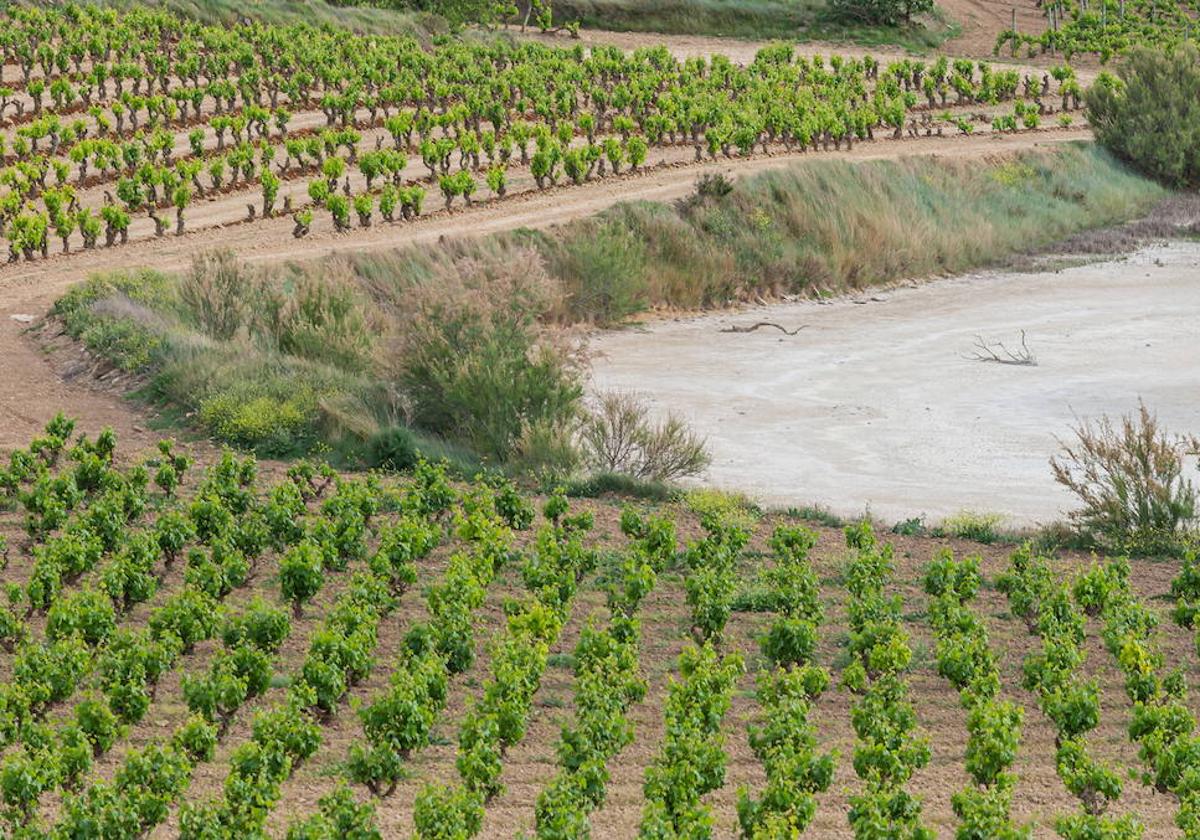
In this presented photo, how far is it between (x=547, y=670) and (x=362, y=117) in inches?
1071

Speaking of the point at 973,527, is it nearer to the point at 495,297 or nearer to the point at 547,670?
the point at 547,670

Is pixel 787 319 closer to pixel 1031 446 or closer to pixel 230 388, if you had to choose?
pixel 1031 446

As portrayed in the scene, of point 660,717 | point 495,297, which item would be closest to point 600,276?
point 495,297

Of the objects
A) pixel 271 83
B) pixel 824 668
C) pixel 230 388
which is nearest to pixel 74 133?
pixel 271 83

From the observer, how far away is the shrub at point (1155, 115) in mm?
40875

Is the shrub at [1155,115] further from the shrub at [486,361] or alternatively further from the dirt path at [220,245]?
the shrub at [486,361]

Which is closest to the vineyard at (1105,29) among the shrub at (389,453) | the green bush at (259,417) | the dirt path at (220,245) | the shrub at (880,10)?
the shrub at (880,10)

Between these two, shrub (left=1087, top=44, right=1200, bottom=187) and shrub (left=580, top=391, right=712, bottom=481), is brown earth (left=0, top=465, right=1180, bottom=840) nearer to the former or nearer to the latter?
shrub (left=580, top=391, right=712, bottom=481)

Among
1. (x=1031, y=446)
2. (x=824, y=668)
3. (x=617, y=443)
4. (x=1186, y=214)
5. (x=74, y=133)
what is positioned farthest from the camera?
(x=1186, y=214)

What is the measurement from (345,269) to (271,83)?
50.5ft

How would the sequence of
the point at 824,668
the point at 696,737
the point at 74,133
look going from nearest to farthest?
the point at 696,737 < the point at 824,668 < the point at 74,133

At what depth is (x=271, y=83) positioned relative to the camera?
131ft

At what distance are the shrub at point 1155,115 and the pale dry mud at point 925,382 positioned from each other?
24.2 feet

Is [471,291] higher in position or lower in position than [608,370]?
higher
